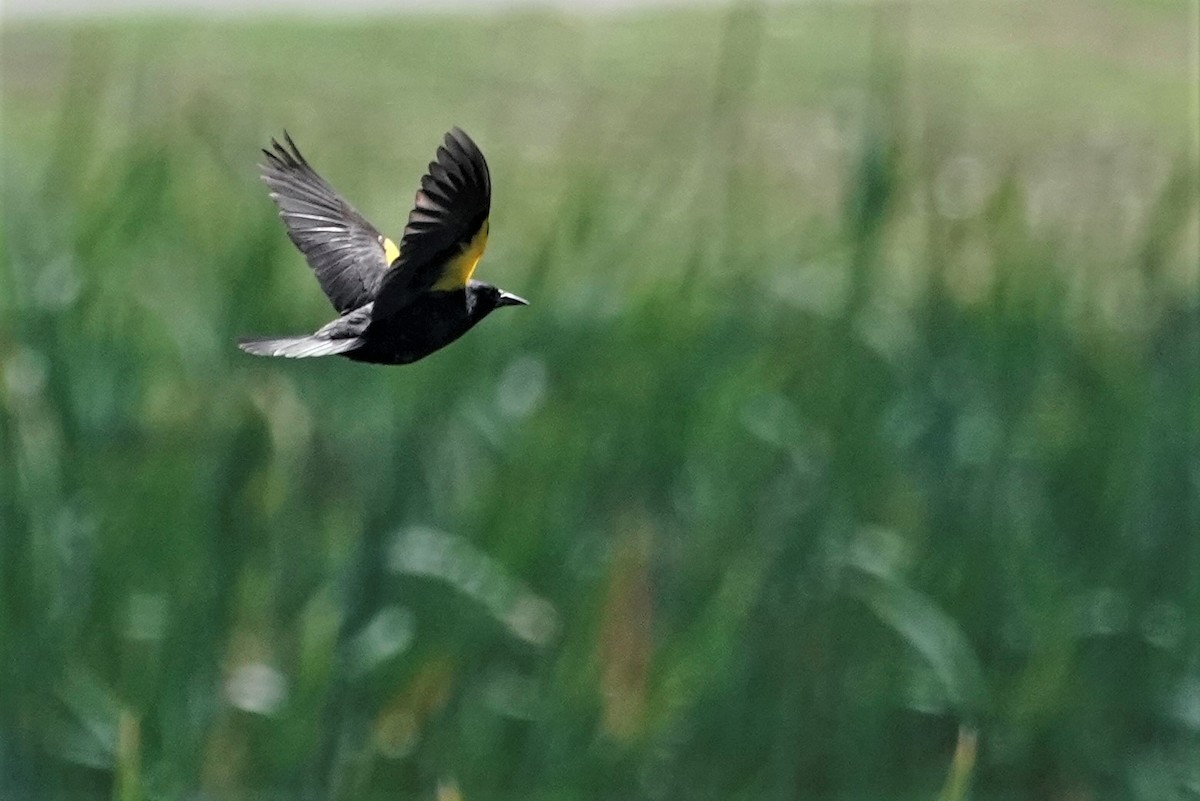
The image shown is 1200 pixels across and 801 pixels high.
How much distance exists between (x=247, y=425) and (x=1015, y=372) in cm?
98

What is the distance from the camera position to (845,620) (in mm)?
2104

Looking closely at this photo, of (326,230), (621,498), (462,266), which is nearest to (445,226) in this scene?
(462,266)

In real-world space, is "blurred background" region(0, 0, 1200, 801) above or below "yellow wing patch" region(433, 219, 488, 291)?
below

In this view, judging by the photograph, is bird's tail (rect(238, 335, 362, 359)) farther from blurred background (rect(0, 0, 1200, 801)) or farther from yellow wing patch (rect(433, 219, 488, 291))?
blurred background (rect(0, 0, 1200, 801))

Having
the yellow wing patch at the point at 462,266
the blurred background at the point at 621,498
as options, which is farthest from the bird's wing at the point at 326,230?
the blurred background at the point at 621,498

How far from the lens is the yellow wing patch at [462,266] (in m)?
0.71

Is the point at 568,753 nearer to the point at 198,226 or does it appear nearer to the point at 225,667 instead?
the point at 225,667

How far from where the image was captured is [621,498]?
2086 mm

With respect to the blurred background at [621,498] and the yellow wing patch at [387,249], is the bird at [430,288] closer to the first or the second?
the yellow wing patch at [387,249]

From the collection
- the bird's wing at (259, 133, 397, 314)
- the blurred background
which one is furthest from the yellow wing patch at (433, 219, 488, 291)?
the blurred background

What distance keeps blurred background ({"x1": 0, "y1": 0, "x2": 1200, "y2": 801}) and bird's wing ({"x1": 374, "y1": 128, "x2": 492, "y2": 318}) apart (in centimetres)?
94

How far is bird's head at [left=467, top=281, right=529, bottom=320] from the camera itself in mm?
726

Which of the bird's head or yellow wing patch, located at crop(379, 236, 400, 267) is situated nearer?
the bird's head

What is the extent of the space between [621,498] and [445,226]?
1411 millimetres
